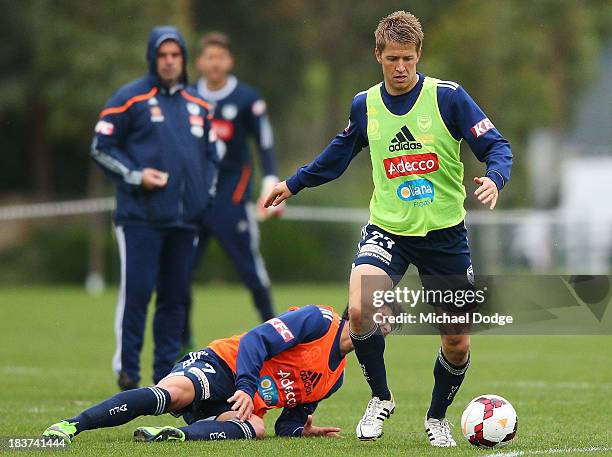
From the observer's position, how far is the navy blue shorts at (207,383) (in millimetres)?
6980

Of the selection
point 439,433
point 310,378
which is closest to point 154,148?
point 310,378

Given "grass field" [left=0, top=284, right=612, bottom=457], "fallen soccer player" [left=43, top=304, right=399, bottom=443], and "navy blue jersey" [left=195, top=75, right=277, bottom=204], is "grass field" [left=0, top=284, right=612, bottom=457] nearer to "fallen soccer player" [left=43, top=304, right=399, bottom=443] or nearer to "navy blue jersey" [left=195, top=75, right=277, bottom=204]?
"fallen soccer player" [left=43, top=304, right=399, bottom=443]

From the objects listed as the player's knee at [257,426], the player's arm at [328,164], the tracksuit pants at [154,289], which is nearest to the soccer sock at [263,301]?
the tracksuit pants at [154,289]

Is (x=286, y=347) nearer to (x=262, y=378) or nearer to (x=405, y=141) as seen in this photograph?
(x=262, y=378)

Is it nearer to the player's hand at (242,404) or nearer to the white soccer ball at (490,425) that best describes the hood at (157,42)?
the player's hand at (242,404)

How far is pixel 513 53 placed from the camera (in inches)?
1421

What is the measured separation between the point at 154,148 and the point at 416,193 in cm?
304

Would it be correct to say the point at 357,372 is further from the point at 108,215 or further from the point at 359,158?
the point at 359,158

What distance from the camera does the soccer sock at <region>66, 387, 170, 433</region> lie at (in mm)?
6547

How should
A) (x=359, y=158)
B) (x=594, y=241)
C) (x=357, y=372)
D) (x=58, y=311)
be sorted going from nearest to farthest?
(x=357, y=372), (x=58, y=311), (x=594, y=241), (x=359, y=158)

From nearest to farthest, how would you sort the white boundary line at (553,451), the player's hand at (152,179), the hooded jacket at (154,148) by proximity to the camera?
the white boundary line at (553,451) < the player's hand at (152,179) < the hooded jacket at (154,148)

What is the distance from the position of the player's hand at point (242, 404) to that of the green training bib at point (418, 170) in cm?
122

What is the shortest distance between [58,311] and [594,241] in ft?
51.0

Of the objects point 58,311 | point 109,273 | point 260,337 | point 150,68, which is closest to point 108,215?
point 109,273
